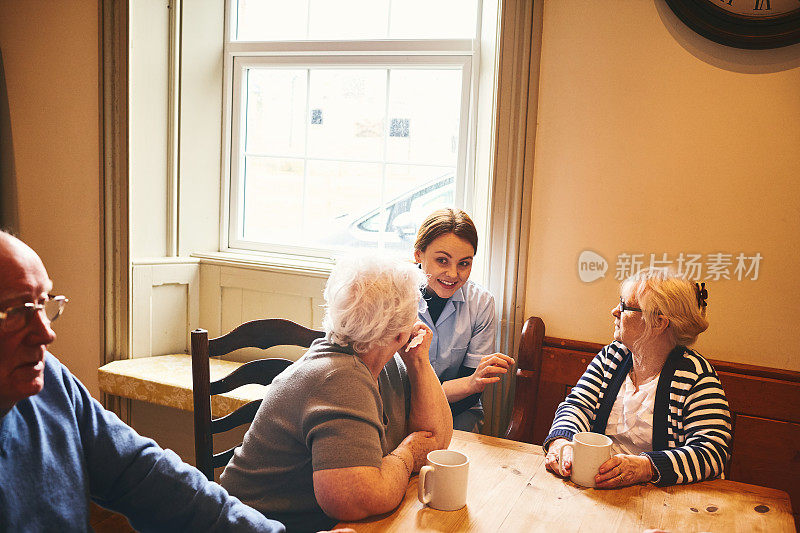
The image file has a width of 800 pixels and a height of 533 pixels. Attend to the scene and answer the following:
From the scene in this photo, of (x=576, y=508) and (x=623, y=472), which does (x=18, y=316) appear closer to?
(x=576, y=508)

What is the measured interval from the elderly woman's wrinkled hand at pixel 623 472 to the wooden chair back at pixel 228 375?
85 cm

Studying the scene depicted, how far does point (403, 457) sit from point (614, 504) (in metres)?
0.44

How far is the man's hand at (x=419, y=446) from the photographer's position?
4.71 ft

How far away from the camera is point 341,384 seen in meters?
1.27

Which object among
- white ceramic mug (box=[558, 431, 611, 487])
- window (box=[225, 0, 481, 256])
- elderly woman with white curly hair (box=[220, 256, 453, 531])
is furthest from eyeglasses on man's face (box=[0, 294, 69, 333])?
window (box=[225, 0, 481, 256])

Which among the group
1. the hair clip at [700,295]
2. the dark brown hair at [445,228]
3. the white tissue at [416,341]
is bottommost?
the white tissue at [416,341]

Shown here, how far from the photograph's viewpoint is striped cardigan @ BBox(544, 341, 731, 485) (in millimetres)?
1474

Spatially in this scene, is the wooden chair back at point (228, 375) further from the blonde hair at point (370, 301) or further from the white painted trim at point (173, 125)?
the white painted trim at point (173, 125)

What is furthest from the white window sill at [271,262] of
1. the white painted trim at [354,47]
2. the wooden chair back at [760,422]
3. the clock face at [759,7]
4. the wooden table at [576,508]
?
the clock face at [759,7]

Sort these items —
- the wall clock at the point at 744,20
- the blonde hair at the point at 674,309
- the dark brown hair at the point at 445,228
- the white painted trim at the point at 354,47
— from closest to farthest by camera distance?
the blonde hair at the point at 674,309 < the wall clock at the point at 744,20 < the dark brown hair at the point at 445,228 < the white painted trim at the point at 354,47

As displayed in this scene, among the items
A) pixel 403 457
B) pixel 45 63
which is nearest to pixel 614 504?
pixel 403 457

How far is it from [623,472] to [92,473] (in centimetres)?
107

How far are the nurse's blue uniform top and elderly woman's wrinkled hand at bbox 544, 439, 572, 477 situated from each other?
0.67 m

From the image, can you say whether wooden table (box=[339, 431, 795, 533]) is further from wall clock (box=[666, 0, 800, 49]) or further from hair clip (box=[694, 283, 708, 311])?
wall clock (box=[666, 0, 800, 49])
